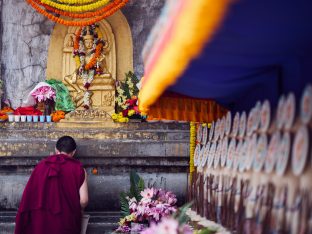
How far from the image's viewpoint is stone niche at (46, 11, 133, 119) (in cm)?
992

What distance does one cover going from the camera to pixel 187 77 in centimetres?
371

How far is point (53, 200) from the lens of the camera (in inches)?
266

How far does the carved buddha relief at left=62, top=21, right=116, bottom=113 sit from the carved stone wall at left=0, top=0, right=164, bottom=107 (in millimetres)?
436

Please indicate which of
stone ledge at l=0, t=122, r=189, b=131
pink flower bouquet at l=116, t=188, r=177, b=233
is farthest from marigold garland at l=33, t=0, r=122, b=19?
pink flower bouquet at l=116, t=188, r=177, b=233

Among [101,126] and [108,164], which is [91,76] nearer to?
[101,126]

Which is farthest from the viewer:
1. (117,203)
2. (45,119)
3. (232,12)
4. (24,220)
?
(45,119)

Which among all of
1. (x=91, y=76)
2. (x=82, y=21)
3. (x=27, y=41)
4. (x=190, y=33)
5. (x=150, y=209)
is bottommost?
(x=150, y=209)

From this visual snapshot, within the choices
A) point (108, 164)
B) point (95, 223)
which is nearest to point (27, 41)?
point (108, 164)

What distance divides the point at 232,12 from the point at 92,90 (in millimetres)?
7765

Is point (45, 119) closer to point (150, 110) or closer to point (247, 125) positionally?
point (150, 110)

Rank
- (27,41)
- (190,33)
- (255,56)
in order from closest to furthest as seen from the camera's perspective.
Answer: (190,33) < (255,56) < (27,41)

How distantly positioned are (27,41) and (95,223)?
12.9 ft

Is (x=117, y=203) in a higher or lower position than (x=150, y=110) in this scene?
lower

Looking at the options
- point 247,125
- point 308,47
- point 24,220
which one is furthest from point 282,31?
point 24,220
